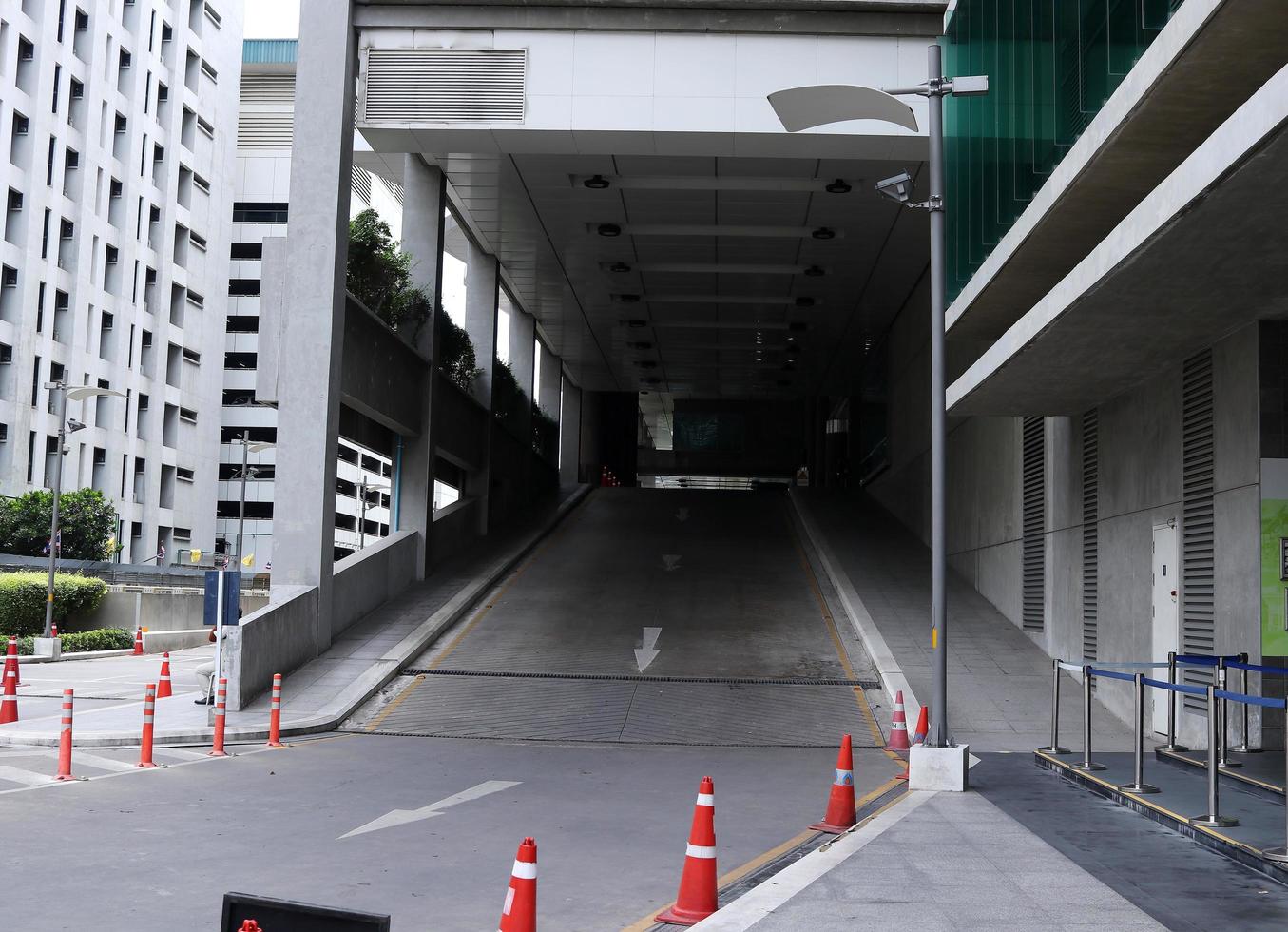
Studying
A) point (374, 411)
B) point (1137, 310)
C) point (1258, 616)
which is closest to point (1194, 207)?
point (1137, 310)

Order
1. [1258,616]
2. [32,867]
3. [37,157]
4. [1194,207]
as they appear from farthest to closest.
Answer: [37,157] < [1258,616] < [1194,207] < [32,867]

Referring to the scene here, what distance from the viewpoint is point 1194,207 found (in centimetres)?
950

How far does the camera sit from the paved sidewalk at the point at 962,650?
17.1 m

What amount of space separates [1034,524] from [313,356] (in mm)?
12806

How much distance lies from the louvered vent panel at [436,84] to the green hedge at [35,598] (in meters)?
21.9

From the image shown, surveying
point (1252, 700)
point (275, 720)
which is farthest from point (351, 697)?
point (1252, 700)

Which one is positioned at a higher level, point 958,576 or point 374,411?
point 374,411

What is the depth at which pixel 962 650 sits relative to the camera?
21.2 meters

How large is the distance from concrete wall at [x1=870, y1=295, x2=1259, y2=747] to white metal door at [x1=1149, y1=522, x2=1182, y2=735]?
20 cm

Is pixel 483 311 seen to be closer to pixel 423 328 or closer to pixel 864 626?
pixel 423 328

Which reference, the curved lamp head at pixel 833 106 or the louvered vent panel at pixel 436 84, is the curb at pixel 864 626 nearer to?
the curved lamp head at pixel 833 106

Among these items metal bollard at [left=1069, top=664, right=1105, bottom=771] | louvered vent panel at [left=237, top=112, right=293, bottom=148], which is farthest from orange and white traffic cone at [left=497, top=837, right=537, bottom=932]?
louvered vent panel at [left=237, top=112, right=293, bottom=148]

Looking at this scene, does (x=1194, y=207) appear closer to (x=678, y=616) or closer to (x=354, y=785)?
(x=354, y=785)

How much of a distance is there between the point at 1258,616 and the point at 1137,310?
137 inches
